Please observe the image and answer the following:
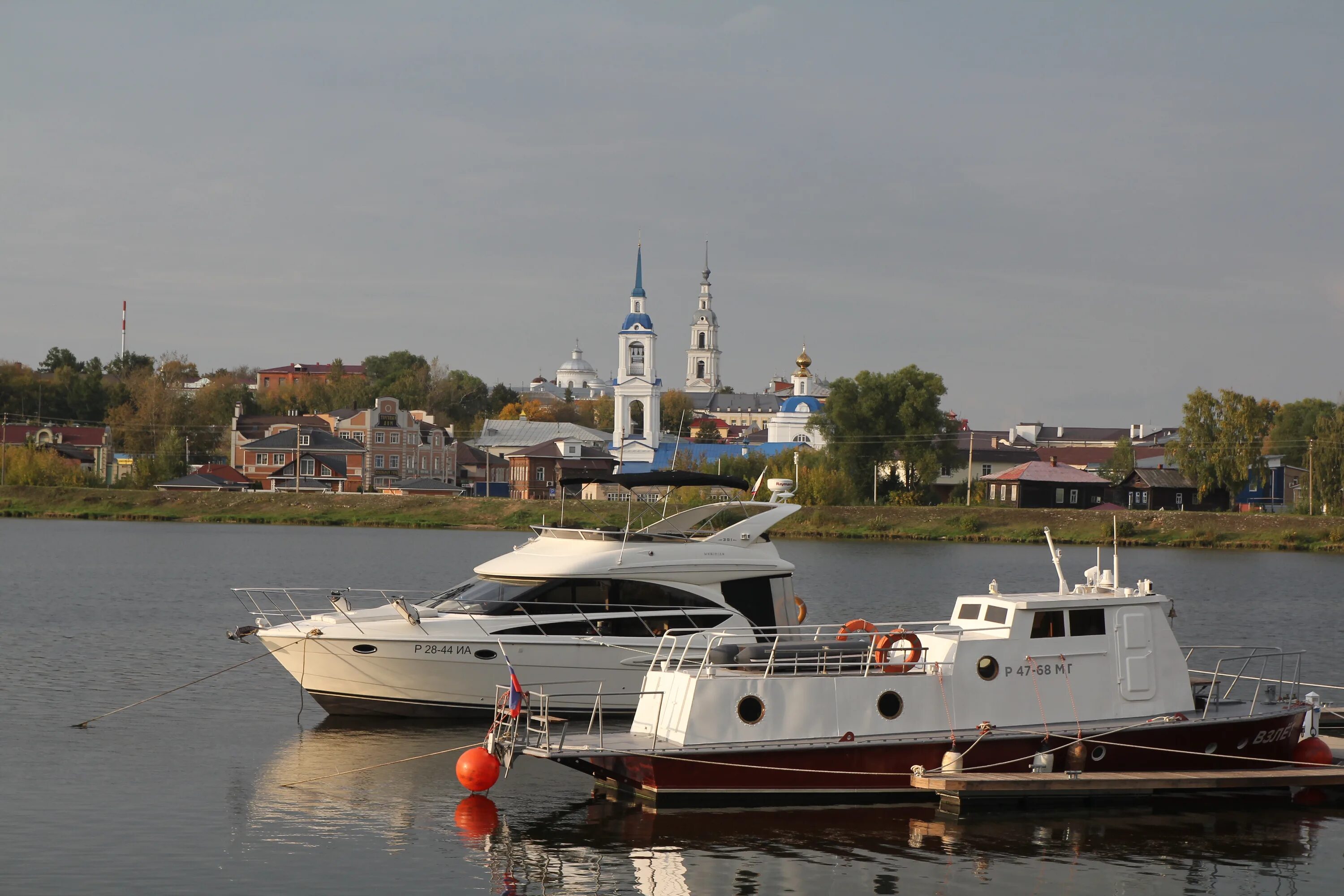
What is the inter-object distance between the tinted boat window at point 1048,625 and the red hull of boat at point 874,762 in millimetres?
1310

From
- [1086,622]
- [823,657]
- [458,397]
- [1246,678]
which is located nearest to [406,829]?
[823,657]

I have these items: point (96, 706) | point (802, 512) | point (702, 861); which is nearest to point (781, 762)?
point (702, 861)

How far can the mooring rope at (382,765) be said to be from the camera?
20.0 meters

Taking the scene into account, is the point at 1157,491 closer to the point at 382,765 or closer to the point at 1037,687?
the point at 1037,687

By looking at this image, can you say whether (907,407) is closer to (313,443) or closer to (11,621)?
(313,443)

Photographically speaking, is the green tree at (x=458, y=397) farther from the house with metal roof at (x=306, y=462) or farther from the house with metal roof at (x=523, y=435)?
the house with metal roof at (x=306, y=462)

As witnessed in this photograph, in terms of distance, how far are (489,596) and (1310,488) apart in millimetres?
84780

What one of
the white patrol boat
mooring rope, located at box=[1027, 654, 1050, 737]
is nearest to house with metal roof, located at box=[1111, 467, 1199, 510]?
the white patrol boat

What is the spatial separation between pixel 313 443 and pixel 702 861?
11212cm

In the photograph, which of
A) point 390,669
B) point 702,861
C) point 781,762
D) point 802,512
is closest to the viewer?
point 702,861

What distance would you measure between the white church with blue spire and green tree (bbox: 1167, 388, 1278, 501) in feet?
167

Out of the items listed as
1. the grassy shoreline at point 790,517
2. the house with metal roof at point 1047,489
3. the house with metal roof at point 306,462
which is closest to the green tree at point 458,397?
the house with metal roof at point 306,462

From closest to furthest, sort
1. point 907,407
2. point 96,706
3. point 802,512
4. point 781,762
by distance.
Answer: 1. point 781,762
2. point 96,706
3. point 802,512
4. point 907,407

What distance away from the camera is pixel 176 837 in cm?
1712
